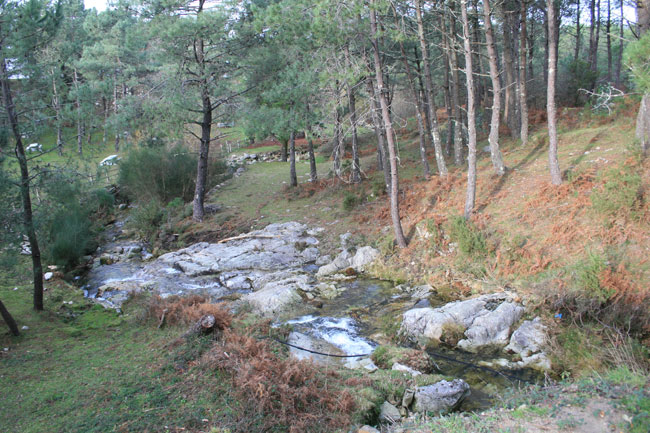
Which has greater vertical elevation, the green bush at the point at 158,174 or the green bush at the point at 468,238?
the green bush at the point at 158,174

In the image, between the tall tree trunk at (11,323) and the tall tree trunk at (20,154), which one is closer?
the tall tree trunk at (11,323)

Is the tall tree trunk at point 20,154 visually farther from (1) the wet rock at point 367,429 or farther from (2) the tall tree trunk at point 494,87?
(2) the tall tree trunk at point 494,87

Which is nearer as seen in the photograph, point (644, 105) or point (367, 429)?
point (367, 429)

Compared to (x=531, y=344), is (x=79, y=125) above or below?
above

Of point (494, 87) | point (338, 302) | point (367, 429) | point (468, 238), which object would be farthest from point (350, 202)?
point (367, 429)

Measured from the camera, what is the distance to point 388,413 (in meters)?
6.29

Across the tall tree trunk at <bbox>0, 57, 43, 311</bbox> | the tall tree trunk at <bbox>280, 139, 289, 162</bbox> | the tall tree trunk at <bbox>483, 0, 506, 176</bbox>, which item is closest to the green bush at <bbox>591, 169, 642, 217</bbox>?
the tall tree trunk at <bbox>483, 0, 506, 176</bbox>

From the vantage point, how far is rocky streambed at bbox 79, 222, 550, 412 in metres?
7.97

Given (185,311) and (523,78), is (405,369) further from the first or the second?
(523,78)

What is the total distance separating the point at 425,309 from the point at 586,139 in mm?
10889

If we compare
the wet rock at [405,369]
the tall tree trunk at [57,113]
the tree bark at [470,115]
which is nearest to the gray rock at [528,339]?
the wet rock at [405,369]

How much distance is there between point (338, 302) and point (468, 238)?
3931 mm

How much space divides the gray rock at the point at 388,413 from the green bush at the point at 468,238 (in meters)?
6.40

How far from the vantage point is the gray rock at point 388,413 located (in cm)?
614
